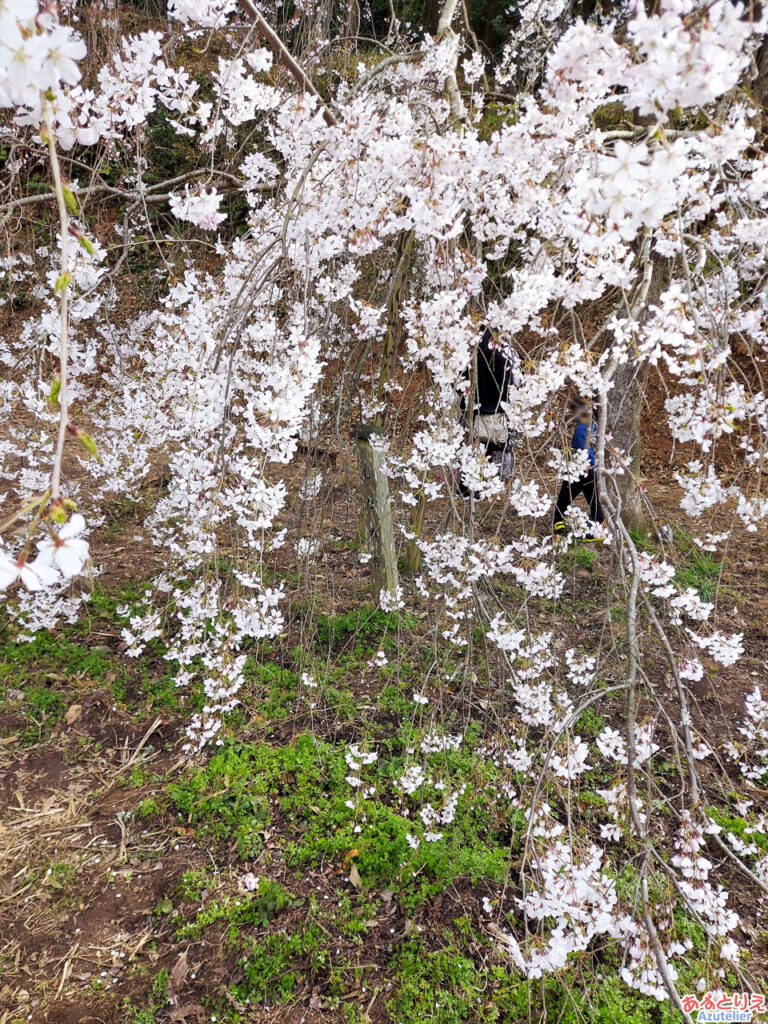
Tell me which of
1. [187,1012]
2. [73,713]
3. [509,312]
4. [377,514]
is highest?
[509,312]

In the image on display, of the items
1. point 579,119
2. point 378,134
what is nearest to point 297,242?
point 378,134

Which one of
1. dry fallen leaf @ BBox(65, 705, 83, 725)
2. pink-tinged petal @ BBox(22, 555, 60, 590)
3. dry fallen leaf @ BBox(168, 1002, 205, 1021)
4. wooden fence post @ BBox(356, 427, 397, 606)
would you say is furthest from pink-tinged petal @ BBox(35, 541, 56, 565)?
dry fallen leaf @ BBox(65, 705, 83, 725)

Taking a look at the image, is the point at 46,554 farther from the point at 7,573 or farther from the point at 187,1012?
the point at 187,1012

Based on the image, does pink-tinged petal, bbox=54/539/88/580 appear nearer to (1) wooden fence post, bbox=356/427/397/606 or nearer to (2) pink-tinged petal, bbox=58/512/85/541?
(2) pink-tinged petal, bbox=58/512/85/541

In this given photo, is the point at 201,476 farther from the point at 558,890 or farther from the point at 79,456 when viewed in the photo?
the point at 79,456

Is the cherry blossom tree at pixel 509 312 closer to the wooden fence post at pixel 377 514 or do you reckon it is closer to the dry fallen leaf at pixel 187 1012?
the wooden fence post at pixel 377 514

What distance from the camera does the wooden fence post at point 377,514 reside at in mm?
2914

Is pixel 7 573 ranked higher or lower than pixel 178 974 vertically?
higher

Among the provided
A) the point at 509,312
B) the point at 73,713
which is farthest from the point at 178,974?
the point at 509,312

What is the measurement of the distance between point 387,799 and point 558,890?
114 centimetres

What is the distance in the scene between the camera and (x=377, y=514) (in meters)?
3.01

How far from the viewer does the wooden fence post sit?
115 inches

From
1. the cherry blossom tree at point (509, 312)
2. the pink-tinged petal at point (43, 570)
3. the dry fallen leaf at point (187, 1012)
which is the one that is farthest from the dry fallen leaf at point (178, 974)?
the pink-tinged petal at point (43, 570)

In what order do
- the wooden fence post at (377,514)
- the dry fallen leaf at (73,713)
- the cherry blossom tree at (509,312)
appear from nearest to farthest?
the cherry blossom tree at (509,312) < the dry fallen leaf at (73,713) < the wooden fence post at (377,514)
